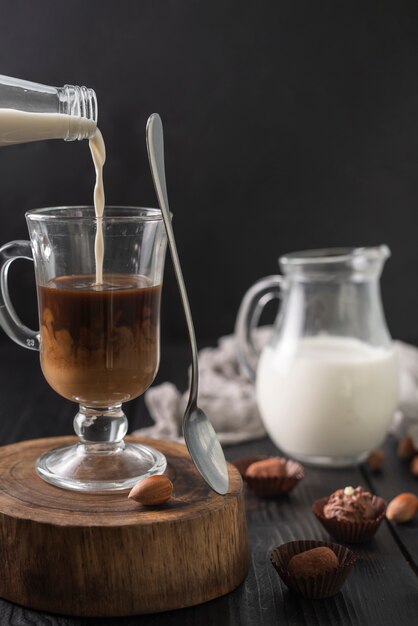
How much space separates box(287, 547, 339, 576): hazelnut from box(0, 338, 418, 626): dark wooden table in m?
0.04

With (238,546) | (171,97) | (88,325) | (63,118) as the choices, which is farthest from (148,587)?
(171,97)

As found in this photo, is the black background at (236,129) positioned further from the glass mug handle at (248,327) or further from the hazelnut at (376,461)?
the hazelnut at (376,461)

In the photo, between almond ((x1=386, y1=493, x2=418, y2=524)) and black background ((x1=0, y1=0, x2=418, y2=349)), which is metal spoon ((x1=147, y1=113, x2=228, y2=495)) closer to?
almond ((x1=386, y1=493, x2=418, y2=524))

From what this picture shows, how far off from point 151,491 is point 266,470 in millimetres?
455

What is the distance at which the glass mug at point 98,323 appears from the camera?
1.12 meters

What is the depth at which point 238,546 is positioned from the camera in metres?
1.12

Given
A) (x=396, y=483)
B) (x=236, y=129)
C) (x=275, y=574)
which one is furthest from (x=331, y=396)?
(x=236, y=129)

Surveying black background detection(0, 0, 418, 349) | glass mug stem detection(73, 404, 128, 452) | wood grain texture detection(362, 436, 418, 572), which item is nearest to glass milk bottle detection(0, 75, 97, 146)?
glass mug stem detection(73, 404, 128, 452)

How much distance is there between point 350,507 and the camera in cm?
130

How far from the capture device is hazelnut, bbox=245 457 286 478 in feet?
4.90

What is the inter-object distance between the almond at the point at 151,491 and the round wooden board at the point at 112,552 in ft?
0.04

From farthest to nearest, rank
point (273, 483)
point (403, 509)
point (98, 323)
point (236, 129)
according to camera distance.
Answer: point (236, 129) < point (273, 483) < point (403, 509) < point (98, 323)

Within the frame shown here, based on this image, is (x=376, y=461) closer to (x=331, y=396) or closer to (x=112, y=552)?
(x=331, y=396)

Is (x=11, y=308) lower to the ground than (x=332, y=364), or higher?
higher
